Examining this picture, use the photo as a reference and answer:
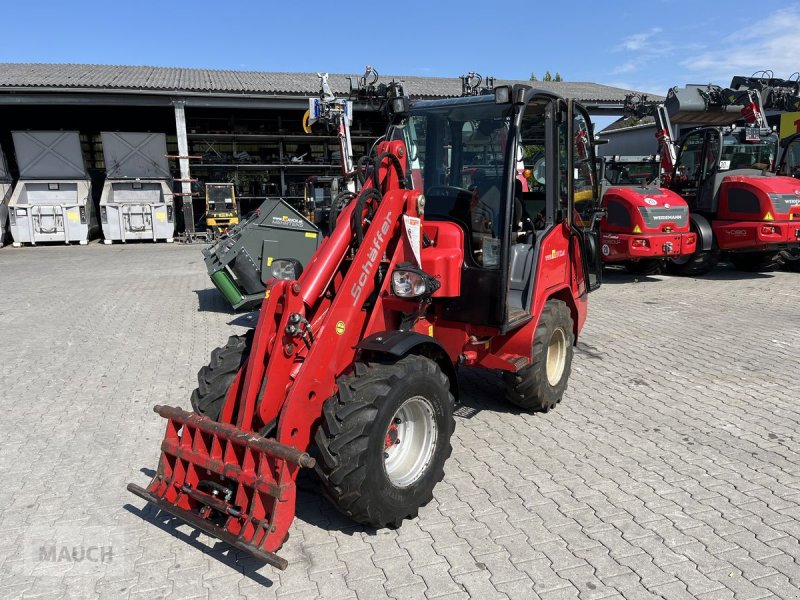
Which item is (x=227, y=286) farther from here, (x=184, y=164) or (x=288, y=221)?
(x=184, y=164)

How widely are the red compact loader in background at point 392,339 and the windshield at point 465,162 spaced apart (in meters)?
0.01

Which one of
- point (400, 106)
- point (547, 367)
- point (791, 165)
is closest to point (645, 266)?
point (791, 165)

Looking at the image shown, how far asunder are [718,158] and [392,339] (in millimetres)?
9978

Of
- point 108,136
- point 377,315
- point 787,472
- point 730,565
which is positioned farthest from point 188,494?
point 108,136

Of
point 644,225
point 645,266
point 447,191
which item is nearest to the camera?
point 447,191

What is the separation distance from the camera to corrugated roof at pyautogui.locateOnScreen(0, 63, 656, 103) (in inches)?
730

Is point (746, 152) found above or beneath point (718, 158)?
above

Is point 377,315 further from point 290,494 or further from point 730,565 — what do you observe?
point 730,565

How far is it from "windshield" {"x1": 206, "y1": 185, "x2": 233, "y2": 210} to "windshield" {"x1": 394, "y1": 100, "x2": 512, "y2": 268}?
1549 cm

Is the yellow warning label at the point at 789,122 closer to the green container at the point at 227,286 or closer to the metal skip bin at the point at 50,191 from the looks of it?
the green container at the point at 227,286

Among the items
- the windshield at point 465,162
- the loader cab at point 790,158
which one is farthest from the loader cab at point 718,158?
the windshield at point 465,162

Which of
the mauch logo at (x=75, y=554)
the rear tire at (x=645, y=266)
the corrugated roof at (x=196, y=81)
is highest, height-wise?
the corrugated roof at (x=196, y=81)

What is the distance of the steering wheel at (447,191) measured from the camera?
4.37m

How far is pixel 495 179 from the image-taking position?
4246 millimetres
